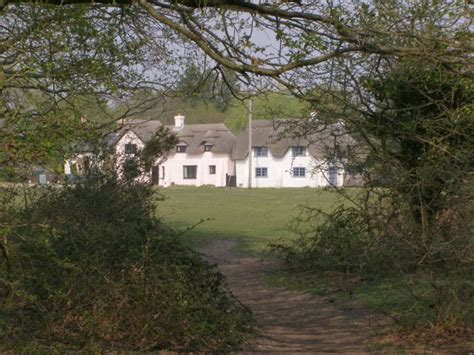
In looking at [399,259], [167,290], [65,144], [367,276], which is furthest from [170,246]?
[367,276]

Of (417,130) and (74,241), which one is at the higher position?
(417,130)

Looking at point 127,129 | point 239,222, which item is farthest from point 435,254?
point 239,222

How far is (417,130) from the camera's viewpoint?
966cm

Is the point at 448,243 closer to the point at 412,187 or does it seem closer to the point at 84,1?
the point at 412,187

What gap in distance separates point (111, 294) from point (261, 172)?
6311 cm

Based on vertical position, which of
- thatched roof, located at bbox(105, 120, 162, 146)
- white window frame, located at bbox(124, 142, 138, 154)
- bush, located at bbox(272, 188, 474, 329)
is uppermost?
thatched roof, located at bbox(105, 120, 162, 146)

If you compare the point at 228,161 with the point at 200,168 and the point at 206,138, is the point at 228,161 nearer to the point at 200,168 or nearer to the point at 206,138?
the point at 200,168

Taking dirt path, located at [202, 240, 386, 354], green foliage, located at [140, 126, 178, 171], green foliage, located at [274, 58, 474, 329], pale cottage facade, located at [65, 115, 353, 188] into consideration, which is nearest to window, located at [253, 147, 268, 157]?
pale cottage facade, located at [65, 115, 353, 188]

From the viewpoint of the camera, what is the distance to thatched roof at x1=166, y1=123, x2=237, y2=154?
2891 inches

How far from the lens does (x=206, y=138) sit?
74000 mm

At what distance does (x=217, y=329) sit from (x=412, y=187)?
3.04 m

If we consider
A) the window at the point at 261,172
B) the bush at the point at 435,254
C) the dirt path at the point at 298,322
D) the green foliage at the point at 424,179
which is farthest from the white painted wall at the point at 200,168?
the bush at the point at 435,254

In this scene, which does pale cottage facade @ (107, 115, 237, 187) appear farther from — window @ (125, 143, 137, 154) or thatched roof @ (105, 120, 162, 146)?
window @ (125, 143, 137, 154)

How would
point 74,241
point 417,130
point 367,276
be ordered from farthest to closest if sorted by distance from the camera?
point 367,276 → point 417,130 → point 74,241
